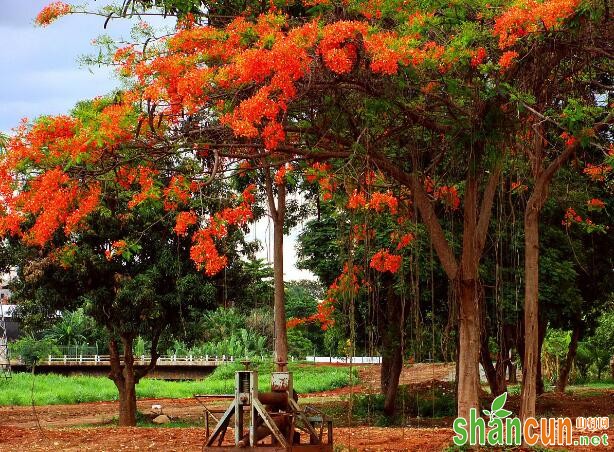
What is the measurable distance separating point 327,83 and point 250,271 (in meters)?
10.8

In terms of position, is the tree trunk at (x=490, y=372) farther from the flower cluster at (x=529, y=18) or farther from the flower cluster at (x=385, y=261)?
the flower cluster at (x=529, y=18)

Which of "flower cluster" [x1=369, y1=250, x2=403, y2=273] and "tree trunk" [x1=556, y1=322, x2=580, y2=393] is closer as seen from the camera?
"flower cluster" [x1=369, y1=250, x2=403, y2=273]

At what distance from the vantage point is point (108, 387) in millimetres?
34812

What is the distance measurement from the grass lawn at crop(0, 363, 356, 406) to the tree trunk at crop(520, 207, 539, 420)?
20177mm

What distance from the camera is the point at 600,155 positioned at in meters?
16.6

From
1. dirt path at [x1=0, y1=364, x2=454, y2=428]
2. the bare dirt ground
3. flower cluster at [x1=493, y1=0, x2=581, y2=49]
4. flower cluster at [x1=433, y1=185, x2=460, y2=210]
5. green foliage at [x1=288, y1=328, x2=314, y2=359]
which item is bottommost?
dirt path at [x1=0, y1=364, x2=454, y2=428]

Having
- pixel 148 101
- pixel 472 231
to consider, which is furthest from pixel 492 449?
pixel 148 101

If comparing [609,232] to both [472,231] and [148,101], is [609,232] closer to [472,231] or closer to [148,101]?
[472,231]

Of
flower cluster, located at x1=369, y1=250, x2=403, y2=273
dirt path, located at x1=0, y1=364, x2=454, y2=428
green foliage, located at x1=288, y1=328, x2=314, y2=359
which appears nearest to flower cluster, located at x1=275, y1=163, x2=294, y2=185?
flower cluster, located at x1=369, y1=250, x2=403, y2=273

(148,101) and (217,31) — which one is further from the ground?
(217,31)

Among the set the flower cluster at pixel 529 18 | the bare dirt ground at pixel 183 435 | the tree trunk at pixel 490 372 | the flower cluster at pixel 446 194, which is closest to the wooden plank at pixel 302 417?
the bare dirt ground at pixel 183 435

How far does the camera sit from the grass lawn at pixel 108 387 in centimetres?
3069

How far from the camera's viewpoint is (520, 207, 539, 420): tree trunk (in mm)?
11039

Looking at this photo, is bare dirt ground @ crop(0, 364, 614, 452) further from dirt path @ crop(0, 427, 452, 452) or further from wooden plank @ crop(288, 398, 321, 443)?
wooden plank @ crop(288, 398, 321, 443)
